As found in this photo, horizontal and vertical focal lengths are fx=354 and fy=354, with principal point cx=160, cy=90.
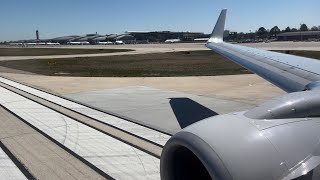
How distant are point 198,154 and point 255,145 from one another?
18.8 inches

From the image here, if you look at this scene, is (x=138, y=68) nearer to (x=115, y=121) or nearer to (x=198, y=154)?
(x=115, y=121)

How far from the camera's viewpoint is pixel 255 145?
9.38 feet

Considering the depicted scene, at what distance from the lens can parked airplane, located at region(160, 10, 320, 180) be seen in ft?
9.14

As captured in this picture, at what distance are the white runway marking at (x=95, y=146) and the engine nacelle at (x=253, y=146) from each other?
4425 millimetres

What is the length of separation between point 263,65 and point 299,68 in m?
1.48

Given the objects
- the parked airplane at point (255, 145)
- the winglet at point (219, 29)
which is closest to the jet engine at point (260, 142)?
the parked airplane at point (255, 145)

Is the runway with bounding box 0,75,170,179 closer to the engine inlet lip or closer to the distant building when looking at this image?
Result: the engine inlet lip

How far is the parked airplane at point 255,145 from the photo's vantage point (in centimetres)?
279

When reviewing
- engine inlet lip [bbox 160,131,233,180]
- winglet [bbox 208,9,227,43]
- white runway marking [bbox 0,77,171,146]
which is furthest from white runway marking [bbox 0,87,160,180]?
winglet [bbox 208,9,227,43]

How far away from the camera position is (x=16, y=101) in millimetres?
16953

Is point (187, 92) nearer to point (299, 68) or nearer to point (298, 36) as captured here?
point (299, 68)

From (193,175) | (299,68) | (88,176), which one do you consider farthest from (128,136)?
(193,175)

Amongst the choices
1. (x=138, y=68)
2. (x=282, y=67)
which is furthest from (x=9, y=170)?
(x=138, y=68)

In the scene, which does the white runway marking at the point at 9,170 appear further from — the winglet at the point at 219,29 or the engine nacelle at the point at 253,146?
the winglet at the point at 219,29
